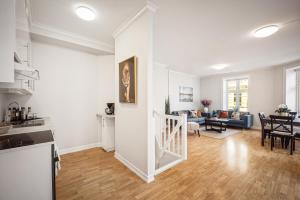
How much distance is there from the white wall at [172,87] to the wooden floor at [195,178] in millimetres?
2682

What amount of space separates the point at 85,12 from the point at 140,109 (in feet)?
5.75

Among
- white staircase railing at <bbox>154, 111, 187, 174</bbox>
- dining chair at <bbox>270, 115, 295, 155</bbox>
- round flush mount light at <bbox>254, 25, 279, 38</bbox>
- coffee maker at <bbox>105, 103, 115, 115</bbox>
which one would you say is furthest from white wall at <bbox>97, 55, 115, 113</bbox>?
dining chair at <bbox>270, 115, 295, 155</bbox>

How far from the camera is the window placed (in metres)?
6.12

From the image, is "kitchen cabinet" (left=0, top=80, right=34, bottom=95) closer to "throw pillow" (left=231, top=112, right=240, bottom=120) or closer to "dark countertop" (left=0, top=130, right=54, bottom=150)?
"dark countertop" (left=0, top=130, right=54, bottom=150)

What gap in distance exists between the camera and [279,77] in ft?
16.2

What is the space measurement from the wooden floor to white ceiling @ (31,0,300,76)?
2619 millimetres

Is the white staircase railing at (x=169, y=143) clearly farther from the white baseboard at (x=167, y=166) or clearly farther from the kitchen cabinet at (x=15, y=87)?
the kitchen cabinet at (x=15, y=87)

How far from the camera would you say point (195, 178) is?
206 cm

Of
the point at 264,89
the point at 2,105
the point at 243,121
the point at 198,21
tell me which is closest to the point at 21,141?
the point at 2,105

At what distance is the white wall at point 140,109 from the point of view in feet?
6.40

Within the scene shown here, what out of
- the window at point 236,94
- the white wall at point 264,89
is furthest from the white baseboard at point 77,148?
the window at point 236,94

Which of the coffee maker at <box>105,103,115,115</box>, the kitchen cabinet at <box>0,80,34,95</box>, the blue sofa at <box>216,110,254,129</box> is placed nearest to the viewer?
the kitchen cabinet at <box>0,80,34,95</box>

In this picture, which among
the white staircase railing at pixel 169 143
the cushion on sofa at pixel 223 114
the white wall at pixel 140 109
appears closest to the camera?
the white wall at pixel 140 109

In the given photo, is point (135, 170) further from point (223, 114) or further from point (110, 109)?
point (223, 114)
